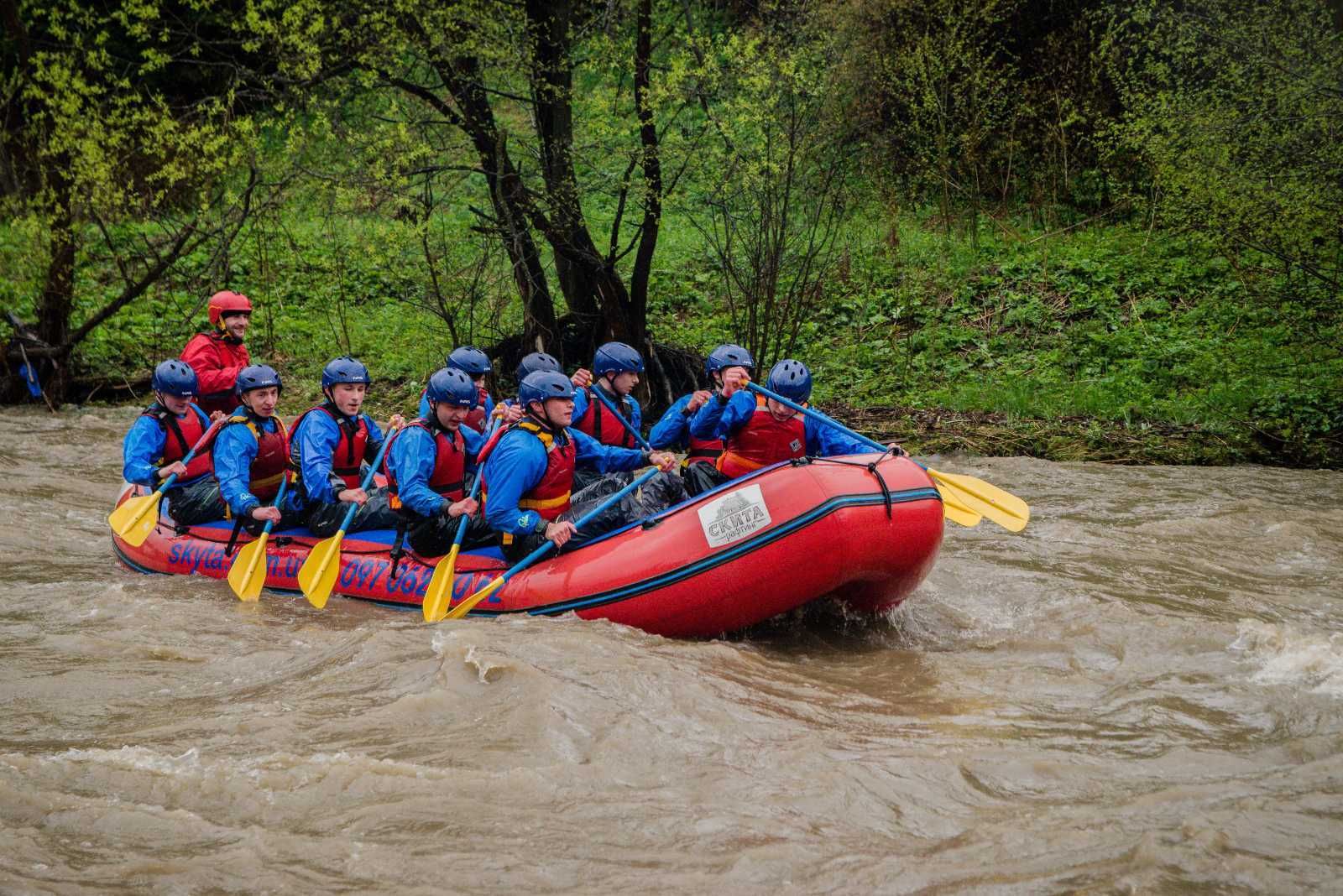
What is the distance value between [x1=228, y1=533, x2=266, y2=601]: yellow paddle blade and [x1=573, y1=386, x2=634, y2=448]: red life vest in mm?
1985

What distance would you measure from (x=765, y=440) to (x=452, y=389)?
176 cm

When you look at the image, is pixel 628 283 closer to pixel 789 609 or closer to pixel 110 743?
pixel 789 609

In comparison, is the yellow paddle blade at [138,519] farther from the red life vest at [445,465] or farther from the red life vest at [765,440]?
the red life vest at [765,440]

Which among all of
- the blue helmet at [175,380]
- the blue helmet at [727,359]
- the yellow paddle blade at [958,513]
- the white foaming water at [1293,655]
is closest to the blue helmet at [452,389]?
the blue helmet at [727,359]

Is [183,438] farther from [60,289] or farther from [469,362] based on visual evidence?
[60,289]

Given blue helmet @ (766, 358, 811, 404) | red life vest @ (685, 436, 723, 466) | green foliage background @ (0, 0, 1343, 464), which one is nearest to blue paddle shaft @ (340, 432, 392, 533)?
red life vest @ (685, 436, 723, 466)

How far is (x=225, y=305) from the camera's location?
818cm

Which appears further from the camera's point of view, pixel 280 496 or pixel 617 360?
pixel 617 360

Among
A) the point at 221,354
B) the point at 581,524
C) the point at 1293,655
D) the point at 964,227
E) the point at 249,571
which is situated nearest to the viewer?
the point at 1293,655

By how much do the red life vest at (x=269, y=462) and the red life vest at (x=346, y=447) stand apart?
3.5 inches

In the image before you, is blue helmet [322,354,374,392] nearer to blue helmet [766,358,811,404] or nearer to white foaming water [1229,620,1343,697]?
blue helmet [766,358,811,404]

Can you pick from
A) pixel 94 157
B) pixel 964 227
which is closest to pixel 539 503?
pixel 94 157

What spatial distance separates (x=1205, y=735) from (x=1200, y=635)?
1.31 metres

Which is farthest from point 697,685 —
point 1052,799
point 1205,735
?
point 1205,735
